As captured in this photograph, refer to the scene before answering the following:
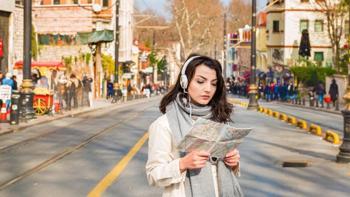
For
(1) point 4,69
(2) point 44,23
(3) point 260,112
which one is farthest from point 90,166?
(2) point 44,23

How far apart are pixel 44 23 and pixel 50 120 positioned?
41.1 metres

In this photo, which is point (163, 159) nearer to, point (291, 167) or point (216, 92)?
point (216, 92)

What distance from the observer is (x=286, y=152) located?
16750mm

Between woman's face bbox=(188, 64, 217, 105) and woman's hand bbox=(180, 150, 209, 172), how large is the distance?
0.34 m

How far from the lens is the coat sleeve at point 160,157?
4.20 metres

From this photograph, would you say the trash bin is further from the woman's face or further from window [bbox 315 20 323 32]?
window [bbox 315 20 323 32]

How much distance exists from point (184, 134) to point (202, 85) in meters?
0.32

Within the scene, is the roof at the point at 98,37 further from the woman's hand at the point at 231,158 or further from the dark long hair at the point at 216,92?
the woman's hand at the point at 231,158

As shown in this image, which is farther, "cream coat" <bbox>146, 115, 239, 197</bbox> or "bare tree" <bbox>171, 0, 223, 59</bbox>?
"bare tree" <bbox>171, 0, 223, 59</bbox>

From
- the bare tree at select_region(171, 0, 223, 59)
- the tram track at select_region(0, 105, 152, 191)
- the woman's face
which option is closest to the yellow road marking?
the tram track at select_region(0, 105, 152, 191)

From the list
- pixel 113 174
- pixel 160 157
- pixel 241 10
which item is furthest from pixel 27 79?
pixel 241 10

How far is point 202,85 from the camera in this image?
4328 mm

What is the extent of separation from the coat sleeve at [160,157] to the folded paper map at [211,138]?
0.09m

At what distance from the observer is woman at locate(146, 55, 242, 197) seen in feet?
13.6
